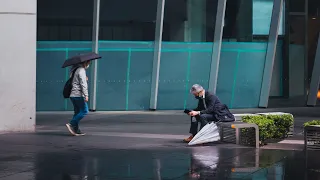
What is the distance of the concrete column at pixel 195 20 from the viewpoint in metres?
22.0

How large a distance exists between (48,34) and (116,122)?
5472mm

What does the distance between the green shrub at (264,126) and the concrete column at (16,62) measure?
5208 millimetres

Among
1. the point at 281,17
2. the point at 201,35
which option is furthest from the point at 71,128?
the point at 281,17

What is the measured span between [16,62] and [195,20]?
32.4 ft

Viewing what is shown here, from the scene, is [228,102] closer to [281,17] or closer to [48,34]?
[281,17]

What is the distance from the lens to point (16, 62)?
13.6 meters

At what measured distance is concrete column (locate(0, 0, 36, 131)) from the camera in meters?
13.5

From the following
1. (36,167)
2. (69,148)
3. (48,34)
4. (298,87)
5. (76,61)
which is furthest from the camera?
(298,87)

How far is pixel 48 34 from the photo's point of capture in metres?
21.2

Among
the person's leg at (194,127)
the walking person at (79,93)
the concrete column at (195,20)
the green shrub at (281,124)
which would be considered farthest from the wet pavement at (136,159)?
the concrete column at (195,20)

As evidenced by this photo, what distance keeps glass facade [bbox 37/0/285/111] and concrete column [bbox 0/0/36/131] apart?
7.51 metres

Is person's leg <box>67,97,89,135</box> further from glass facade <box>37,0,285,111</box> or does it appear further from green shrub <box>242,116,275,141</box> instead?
glass facade <box>37,0,285,111</box>

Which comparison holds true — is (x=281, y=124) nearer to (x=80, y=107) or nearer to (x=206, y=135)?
(x=206, y=135)

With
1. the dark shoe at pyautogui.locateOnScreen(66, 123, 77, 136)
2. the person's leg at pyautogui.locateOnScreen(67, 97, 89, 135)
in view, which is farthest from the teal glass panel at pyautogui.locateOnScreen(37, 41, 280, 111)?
the person's leg at pyautogui.locateOnScreen(67, 97, 89, 135)
